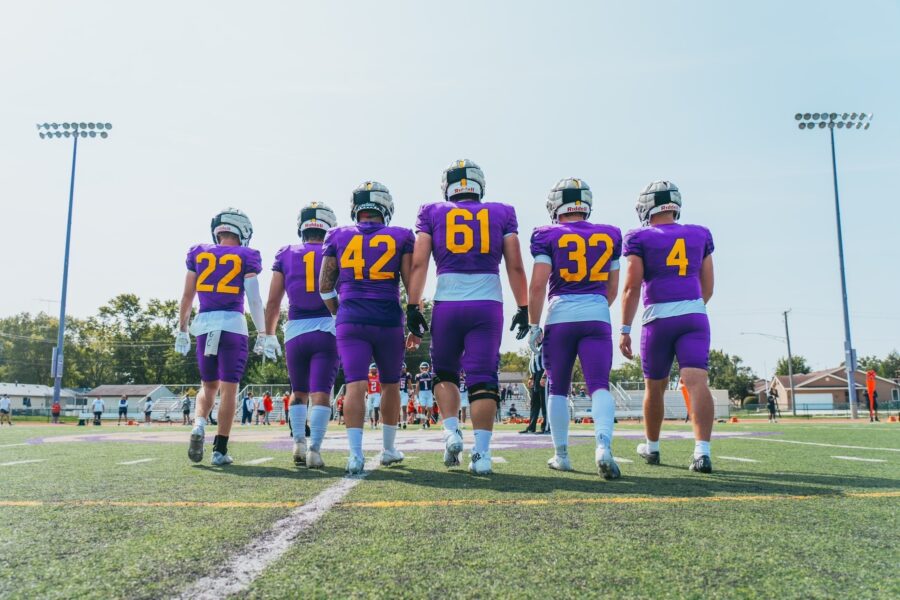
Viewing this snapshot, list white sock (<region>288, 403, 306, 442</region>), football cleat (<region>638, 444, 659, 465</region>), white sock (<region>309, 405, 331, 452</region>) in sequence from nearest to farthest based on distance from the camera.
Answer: white sock (<region>309, 405, 331, 452</region>), football cleat (<region>638, 444, 659, 465</region>), white sock (<region>288, 403, 306, 442</region>)

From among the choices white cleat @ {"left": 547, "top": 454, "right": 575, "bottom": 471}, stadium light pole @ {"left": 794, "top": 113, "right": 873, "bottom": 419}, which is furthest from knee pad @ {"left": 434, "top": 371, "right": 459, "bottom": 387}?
stadium light pole @ {"left": 794, "top": 113, "right": 873, "bottom": 419}

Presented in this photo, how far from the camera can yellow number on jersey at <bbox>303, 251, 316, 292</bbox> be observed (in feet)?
19.1

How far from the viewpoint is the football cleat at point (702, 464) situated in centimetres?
469

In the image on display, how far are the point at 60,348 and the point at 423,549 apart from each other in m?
31.1

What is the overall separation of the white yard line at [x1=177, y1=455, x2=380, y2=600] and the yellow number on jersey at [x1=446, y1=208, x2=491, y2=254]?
2.20 m

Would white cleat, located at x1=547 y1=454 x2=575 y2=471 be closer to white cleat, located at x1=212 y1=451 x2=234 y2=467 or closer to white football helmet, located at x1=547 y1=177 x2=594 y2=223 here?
white football helmet, located at x1=547 y1=177 x2=594 y2=223

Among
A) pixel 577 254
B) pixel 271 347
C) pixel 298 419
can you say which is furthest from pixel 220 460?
pixel 577 254

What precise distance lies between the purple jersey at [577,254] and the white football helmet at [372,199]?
132cm

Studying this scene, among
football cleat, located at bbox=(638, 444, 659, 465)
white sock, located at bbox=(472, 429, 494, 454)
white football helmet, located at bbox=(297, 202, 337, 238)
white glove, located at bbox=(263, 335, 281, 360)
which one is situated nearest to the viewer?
white sock, located at bbox=(472, 429, 494, 454)

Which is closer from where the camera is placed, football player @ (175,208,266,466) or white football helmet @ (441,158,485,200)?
white football helmet @ (441,158,485,200)

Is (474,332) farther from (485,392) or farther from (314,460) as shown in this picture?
(314,460)

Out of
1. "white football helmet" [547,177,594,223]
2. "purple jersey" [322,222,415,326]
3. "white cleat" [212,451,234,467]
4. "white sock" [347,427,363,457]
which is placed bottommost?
"white cleat" [212,451,234,467]

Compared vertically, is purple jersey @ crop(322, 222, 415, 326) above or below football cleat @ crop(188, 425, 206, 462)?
above

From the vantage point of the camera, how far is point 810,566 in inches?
A: 77.7
